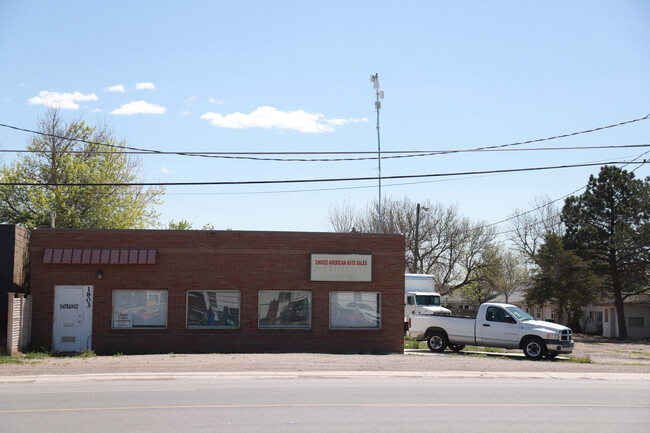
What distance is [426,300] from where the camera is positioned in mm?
34844

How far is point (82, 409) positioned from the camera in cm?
1073

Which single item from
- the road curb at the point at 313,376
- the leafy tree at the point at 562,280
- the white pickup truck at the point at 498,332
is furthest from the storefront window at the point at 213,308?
the leafy tree at the point at 562,280

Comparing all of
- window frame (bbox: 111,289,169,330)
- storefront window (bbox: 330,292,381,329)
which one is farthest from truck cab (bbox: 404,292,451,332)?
window frame (bbox: 111,289,169,330)

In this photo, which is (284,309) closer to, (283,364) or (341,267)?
(341,267)

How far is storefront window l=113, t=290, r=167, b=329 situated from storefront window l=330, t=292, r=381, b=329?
619 centimetres

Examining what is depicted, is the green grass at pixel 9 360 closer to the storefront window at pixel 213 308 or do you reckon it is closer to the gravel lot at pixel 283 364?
the gravel lot at pixel 283 364

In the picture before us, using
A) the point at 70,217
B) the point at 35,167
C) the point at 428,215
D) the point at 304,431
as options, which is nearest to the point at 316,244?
the point at 304,431

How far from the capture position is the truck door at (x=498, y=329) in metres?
22.0

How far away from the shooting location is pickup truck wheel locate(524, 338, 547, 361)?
21.5 metres

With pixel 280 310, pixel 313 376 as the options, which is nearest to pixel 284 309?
pixel 280 310

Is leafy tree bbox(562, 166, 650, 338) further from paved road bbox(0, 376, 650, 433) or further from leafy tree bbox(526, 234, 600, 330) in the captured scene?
paved road bbox(0, 376, 650, 433)

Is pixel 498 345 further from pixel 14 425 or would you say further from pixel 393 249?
pixel 14 425

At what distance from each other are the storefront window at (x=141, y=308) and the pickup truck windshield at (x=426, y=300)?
16.4m

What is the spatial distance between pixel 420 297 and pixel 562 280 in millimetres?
15819
